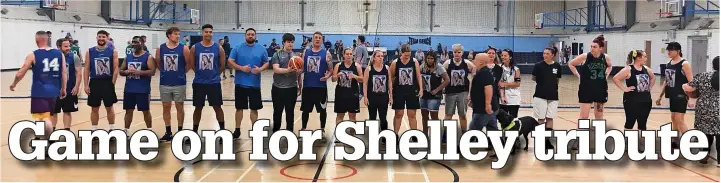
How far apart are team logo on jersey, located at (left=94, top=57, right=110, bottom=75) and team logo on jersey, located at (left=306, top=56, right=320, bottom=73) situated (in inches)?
98.9

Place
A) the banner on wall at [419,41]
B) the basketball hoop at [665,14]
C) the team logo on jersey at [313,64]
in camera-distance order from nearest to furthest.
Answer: the team logo on jersey at [313,64] → the basketball hoop at [665,14] → the banner on wall at [419,41]

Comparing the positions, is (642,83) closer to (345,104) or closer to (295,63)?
(345,104)

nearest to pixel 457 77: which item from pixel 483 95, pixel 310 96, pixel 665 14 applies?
pixel 483 95

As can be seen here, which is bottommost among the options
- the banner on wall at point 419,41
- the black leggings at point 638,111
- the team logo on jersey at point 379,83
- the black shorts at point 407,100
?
the black leggings at point 638,111

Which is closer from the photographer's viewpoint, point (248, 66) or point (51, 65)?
point (51, 65)

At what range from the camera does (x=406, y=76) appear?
7.41 meters

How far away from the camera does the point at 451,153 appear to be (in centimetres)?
681

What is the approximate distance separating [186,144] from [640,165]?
17.4 feet

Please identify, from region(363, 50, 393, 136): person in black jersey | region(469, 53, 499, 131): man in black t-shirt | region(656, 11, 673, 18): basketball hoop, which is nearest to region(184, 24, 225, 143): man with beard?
region(363, 50, 393, 136): person in black jersey

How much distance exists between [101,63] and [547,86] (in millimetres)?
5691

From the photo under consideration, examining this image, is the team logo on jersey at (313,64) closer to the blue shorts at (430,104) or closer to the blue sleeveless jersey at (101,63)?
the blue shorts at (430,104)

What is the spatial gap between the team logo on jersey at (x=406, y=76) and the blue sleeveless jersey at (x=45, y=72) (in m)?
3.95

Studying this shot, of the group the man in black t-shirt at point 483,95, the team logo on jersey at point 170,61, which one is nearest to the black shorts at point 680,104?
the man in black t-shirt at point 483,95

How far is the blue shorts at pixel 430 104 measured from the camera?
25.1 feet
